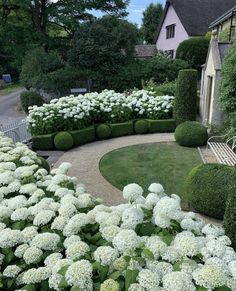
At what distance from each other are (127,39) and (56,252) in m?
19.0

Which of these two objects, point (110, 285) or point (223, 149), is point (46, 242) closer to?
point (110, 285)

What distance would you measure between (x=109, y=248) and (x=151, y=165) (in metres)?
6.97

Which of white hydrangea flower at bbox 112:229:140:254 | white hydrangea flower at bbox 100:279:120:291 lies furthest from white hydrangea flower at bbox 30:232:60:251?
white hydrangea flower at bbox 100:279:120:291

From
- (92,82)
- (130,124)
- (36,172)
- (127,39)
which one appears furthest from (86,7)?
(36,172)

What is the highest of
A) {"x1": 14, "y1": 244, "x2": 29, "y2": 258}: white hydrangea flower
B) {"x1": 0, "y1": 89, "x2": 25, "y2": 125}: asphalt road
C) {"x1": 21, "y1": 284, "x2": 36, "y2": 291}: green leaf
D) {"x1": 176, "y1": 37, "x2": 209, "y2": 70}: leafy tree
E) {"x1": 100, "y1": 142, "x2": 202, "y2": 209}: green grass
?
{"x1": 176, "y1": 37, "x2": 209, "y2": 70}: leafy tree

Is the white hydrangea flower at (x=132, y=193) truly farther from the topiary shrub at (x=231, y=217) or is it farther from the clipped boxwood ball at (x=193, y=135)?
the clipped boxwood ball at (x=193, y=135)

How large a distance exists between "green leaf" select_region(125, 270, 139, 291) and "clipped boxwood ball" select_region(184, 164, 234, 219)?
3.92m

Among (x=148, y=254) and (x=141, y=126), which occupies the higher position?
(x=148, y=254)

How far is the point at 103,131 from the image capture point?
12195mm

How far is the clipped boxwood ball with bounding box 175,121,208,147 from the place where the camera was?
10.7m

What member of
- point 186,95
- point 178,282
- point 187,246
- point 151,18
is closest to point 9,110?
point 186,95

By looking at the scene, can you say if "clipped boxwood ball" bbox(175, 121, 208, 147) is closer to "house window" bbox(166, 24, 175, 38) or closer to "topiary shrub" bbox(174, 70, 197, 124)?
"topiary shrub" bbox(174, 70, 197, 124)

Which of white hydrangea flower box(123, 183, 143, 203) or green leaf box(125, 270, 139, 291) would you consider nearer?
green leaf box(125, 270, 139, 291)

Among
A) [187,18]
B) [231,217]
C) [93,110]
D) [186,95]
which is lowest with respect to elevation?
[93,110]
